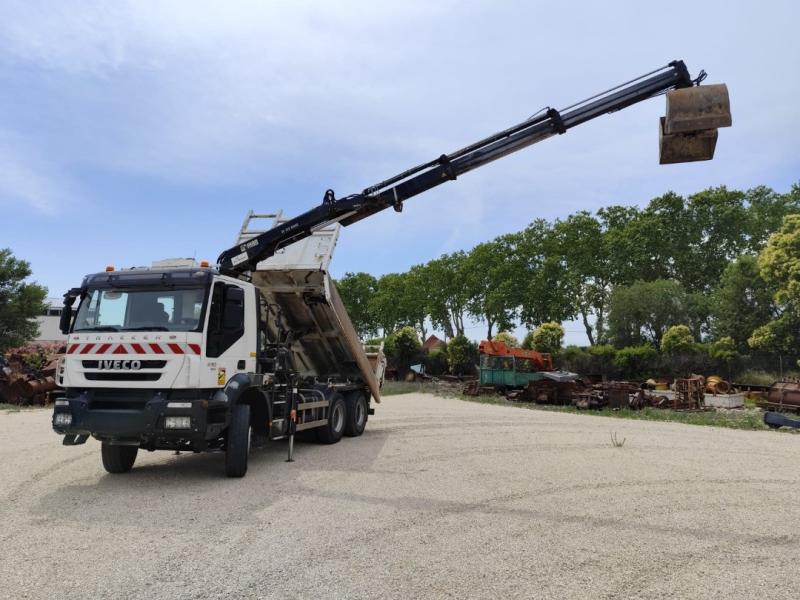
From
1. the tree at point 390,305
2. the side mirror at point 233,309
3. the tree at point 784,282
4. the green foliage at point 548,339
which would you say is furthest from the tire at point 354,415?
the tree at point 390,305

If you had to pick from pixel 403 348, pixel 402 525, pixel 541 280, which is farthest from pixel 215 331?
pixel 541 280

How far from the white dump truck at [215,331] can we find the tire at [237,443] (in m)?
0.01

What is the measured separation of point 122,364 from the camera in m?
7.54

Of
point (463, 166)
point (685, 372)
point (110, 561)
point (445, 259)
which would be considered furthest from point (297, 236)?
point (445, 259)

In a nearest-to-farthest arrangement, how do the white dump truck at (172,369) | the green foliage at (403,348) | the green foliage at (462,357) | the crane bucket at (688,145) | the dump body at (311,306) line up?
1. the white dump truck at (172,369)
2. the crane bucket at (688,145)
3. the dump body at (311,306)
4. the green foliage at (462,357)
5. the green foliage at (403,348)

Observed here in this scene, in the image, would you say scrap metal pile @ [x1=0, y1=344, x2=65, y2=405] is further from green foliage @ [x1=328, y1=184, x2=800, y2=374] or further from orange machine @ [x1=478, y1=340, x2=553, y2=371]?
green foliage @ [x1=328, y1=184, x2=800, y2=374]

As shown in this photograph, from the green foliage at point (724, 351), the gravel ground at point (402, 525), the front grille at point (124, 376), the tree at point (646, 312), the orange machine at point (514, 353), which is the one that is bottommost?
the gravel ground at point (402, 525)

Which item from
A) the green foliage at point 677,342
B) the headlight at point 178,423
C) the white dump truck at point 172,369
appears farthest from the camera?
the green foliage at point 677,342

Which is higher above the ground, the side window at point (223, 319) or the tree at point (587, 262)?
the tree at point (587, 262)

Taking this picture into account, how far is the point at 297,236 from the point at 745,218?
4422cm

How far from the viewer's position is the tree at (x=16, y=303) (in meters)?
36.2

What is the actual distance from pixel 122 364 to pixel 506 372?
22.8 m

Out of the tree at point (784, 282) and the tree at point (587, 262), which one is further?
the tree at point (587, 262)

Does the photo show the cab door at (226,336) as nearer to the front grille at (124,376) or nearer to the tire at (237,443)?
the tire at (237,443)
